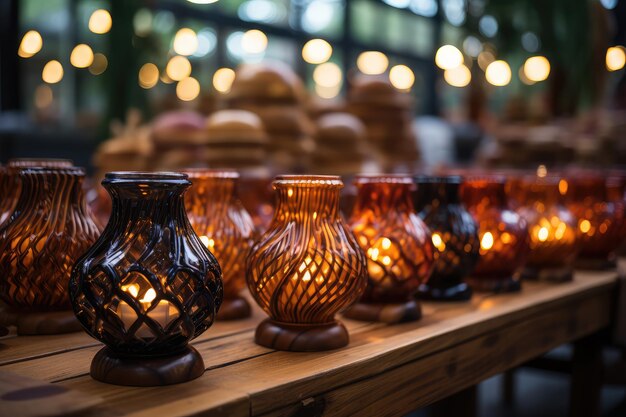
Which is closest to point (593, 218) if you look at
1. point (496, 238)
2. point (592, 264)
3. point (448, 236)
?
point (592, 264)

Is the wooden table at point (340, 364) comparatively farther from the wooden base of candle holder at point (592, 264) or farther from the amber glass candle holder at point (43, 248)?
the wooden base of candle holder at point (592, 264)

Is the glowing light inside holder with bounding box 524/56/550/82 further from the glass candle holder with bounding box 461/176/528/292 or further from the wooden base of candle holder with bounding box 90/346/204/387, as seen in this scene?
the wooden base of candle holder with bounding box 90/346/204/387

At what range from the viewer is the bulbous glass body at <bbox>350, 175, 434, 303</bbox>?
107cm

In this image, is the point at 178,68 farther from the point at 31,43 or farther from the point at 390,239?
the point at 390,239

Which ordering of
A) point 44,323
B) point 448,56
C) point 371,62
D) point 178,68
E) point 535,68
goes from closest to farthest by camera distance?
1. point 44,323
2. point 535,68
3. point 178,68
4. point 448,56
5. point 371,62

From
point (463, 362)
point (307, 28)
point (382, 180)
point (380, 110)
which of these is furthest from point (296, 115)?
point (307, 28)

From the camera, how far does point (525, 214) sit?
5.04 ft

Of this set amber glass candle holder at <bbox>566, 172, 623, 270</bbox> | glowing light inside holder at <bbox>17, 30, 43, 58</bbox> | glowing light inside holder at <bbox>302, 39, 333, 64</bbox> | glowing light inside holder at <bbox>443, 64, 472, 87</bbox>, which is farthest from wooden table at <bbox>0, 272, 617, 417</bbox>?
glowing light inside holder at <bbox>443, 64, 472, 87</bbox>

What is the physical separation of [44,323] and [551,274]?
1061mm

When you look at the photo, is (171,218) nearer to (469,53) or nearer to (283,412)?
(283,412)

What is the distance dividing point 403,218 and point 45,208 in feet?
1.76

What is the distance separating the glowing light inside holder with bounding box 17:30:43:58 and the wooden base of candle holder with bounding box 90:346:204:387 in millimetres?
4908

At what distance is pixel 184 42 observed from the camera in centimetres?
679

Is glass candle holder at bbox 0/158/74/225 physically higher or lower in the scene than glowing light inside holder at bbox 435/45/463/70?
lower
